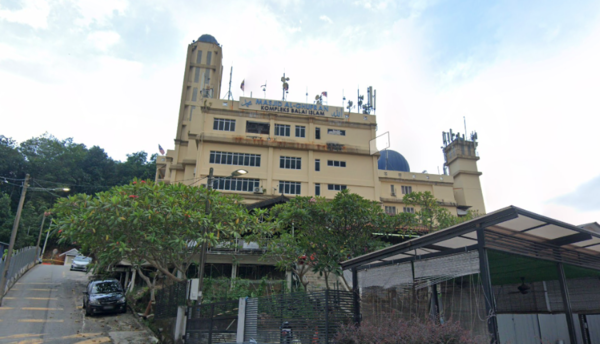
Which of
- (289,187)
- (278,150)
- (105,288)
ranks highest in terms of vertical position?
(278,150)

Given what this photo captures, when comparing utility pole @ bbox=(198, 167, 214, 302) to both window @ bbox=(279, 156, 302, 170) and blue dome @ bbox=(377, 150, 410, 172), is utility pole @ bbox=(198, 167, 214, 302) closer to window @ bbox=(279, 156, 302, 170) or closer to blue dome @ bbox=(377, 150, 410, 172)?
window @ bbox=(279, 156, 302, 170)

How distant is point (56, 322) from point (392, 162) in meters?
41.4

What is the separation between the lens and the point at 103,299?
18047 mm

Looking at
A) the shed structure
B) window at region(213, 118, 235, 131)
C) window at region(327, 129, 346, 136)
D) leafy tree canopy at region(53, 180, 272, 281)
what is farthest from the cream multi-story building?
the shed structure

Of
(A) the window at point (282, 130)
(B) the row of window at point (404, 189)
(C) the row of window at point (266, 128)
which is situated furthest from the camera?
(B) the row of window at point (404, 189)

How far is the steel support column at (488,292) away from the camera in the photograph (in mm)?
6184

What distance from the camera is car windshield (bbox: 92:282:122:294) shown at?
1867 centimetres

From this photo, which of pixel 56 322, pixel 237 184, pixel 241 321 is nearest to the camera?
pixel 241 321

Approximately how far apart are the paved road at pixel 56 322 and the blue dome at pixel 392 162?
119 ft

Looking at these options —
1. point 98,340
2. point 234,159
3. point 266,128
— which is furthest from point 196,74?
point 98,340

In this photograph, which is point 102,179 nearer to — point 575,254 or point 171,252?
point 171,252

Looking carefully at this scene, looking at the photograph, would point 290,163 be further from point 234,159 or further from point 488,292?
point 488,292

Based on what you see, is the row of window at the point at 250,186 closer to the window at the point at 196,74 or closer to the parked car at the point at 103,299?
the parked car at the point at 103,299

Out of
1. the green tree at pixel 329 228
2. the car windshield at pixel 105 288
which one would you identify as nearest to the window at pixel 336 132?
the green tree at pixel 329 228
